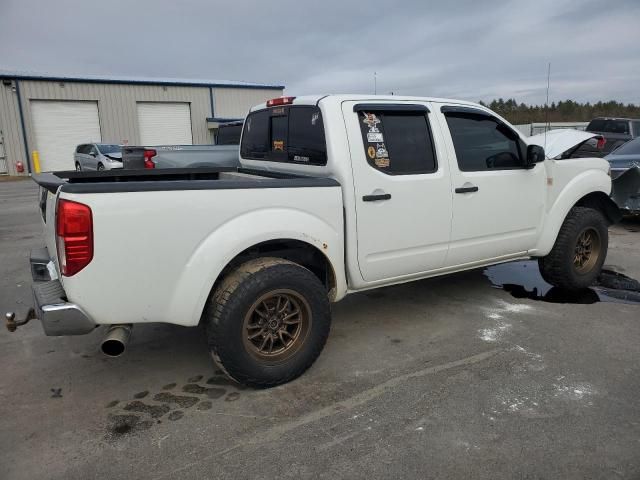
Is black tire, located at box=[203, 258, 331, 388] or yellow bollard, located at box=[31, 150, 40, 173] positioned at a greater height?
yellow bollard, located at box=[31, 150, 40, 173]

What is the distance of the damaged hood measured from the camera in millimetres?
4916

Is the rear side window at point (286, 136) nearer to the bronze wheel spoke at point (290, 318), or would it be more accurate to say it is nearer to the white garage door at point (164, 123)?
the bronze wheel spoke at point (290, 318)

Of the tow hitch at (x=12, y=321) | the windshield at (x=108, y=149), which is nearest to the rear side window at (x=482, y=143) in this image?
the tow hitch at (x=12, y=321)

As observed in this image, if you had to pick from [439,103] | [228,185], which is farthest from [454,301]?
[228,185]

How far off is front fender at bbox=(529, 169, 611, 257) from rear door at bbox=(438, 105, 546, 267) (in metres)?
0.12

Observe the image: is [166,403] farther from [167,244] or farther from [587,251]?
[587,251]

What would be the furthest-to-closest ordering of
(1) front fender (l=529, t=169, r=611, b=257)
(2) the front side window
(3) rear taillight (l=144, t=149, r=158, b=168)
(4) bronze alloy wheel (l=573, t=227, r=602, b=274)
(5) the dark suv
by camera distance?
(2) the front side window
(5) the dark suv
(3) rear taillight (l=144, t=149, r=158, b=168)
(4) bronze alloy wheel (l=573, t=227, r=602, b=274)
(1) front fender (l=529, t=169, r=611, b=257)

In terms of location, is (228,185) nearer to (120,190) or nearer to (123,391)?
(120,190)

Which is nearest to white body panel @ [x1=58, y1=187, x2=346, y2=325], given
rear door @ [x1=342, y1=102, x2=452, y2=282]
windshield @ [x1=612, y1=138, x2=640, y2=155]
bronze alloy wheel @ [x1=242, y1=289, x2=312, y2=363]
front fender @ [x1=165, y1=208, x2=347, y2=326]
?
front fender @ [x1=165, y1=208, x2=347, y2=326]

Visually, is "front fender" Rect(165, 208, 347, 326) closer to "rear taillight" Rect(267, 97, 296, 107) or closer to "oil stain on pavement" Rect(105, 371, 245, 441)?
"oil stain on pavement" Rect(105, 371, 245, 441)

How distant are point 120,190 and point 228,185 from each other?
61 centimetres

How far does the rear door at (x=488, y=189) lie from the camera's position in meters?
4.14

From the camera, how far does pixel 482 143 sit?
433cm

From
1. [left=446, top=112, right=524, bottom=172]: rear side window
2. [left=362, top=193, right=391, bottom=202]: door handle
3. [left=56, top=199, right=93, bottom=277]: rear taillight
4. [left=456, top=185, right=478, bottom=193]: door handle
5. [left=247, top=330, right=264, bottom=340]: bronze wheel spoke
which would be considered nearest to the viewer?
[left=56, top=199, right=93, bottom=277]: rear taillight
